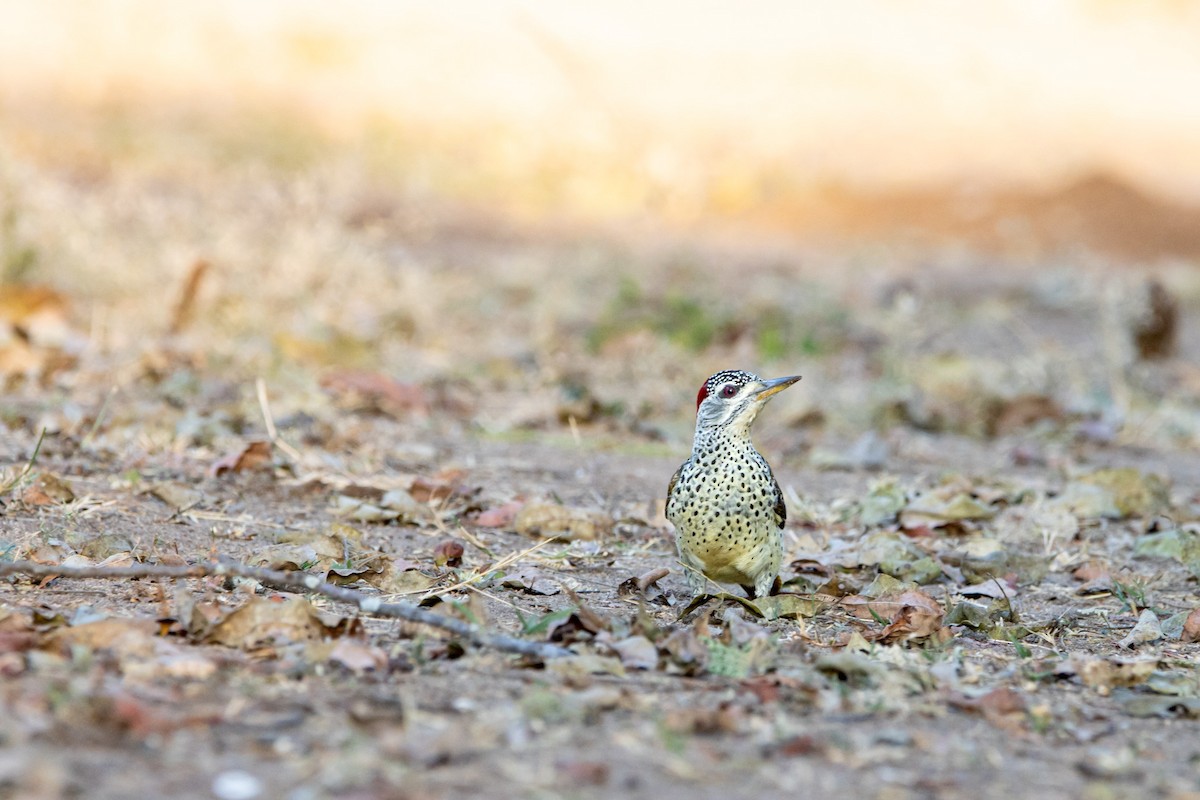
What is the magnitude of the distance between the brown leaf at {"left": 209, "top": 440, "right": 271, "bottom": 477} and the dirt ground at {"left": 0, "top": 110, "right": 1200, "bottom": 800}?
1.1 inches

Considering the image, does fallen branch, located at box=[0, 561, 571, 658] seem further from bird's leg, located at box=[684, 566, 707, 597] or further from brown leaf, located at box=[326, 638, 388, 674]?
bird's leg, located at box=[684, 566, 707, 597]

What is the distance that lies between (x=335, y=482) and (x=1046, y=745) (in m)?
2.68

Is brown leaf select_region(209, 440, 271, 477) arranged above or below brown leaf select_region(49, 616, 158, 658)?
below

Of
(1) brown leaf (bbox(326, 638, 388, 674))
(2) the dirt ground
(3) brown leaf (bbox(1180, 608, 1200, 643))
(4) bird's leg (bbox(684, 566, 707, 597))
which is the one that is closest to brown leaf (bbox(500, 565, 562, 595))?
(2) the dirt ground

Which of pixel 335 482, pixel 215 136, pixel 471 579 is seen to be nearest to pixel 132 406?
pixel 335 482

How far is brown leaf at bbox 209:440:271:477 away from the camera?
16.6ft

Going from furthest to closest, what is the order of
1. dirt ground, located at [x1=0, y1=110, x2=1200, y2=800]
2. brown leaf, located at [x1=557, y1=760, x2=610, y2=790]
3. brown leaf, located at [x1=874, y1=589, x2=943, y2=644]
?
1. brown leaf, located at [x1=874, y1=589, x2=943, y2=644]
2. dirt ground, located at [x1=0, y1=110, x2=1200, y2=800]
3. brown leaf, located at [x1=557, y1=760, x2=610, y2=790]

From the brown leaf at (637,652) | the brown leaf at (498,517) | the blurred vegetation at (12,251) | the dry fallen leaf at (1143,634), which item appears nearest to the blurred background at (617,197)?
the blurred vegetation at (12,251)

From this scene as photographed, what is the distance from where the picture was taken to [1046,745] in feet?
9.85

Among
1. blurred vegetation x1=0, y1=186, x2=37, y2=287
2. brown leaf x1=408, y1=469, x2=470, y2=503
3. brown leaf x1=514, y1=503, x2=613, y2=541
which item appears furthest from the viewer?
blurred vegetation x1=0, y1=186, x2=37, y2=287

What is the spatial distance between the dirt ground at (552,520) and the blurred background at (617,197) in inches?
2.2

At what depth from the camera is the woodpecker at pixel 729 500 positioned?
3924 mm

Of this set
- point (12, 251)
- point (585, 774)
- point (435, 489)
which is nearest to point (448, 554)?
point (435, 489)

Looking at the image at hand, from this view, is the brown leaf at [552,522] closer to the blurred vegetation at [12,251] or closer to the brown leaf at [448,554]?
the brown leaf at [448,554]
